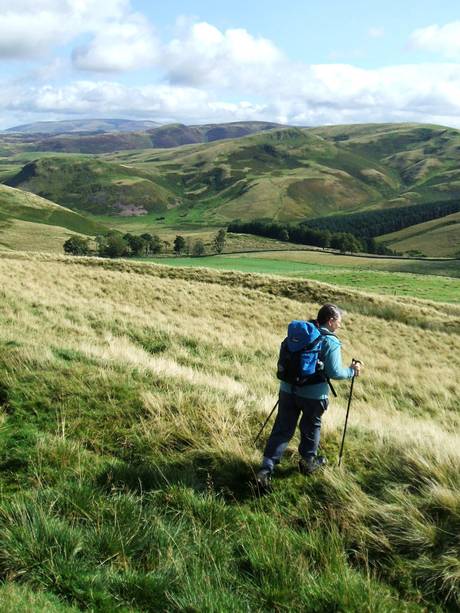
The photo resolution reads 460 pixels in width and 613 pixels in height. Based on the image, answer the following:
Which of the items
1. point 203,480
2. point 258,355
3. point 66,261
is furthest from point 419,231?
point 203,480

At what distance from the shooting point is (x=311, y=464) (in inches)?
233

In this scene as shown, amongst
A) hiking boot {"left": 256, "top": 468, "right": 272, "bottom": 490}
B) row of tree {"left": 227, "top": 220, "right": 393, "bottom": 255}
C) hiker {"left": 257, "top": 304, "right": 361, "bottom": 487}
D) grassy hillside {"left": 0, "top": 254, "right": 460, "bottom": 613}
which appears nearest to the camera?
grassy hillside {"left": 0, "top": 254, "right": 460, "bottom": 613}

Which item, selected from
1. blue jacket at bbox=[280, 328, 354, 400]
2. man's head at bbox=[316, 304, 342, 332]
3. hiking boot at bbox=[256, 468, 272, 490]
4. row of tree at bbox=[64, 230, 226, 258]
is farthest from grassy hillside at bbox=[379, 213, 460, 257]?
hiking boot at bbox=[256, 468, 272, 490]

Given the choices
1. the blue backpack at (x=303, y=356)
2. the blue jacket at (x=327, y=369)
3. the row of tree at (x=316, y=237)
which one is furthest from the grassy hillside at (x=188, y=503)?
the row of tree at (x=316, y=237)

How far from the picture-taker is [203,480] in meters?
5.66

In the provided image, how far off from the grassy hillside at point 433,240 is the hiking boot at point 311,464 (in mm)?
159268

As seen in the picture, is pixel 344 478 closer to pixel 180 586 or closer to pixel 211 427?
pixel 211 427

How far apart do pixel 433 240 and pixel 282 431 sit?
17959 cm

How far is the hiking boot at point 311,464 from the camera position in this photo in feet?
19.3

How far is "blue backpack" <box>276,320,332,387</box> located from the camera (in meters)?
5.97

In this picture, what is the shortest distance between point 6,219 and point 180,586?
601ft

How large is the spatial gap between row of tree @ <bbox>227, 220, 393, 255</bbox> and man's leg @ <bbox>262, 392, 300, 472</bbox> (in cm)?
13363

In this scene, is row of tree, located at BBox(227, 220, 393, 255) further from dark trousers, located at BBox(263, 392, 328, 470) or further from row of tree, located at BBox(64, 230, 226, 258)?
dark trousers, located at BBox(263, 392, 328, 470)

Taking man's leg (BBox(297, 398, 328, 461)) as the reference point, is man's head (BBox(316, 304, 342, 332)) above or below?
above
